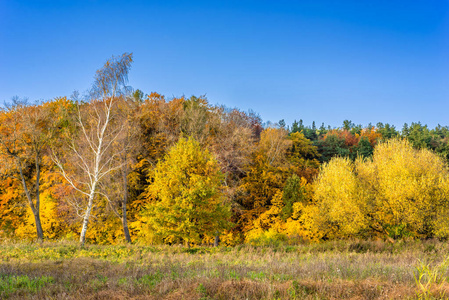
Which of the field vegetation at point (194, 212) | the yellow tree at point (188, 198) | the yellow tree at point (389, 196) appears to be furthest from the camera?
the yellow tree at point (389, 196)

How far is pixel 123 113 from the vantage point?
2619cm

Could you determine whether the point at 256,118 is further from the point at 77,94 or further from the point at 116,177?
the point at 77,94

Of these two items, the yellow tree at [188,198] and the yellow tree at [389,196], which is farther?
the yellow tree at [389,196]

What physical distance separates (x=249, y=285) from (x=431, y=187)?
23.1m

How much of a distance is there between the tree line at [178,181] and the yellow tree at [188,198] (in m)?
0.08

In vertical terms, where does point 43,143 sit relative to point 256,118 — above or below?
below

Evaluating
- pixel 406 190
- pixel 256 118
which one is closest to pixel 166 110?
pixel 256 118

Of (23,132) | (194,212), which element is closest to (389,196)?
(194,212)

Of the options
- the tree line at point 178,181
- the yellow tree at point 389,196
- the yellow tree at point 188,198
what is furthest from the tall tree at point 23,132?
the yellow tree at point 389,196

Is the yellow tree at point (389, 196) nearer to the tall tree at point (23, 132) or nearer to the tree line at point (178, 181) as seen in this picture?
the tree line at point (178, 181)

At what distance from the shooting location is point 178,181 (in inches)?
764

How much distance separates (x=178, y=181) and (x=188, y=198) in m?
1.76

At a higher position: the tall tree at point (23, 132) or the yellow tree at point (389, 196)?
the tall tree at point (23, 132)

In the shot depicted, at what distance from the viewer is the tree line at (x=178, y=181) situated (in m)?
19.0
